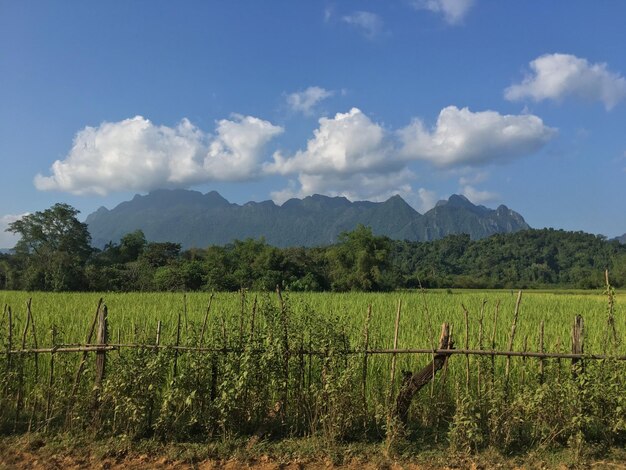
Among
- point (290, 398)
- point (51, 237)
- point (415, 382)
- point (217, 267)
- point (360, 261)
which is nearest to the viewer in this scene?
point (415, 382)

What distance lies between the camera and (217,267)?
35438mm

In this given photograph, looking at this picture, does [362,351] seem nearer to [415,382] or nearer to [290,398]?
[415,382]

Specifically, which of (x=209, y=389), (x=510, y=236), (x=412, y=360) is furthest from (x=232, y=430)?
(x=510, y=236)

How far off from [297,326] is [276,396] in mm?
827

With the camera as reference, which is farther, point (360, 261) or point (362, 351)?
point (360, 261)

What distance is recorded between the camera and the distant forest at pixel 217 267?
32562 millimetres

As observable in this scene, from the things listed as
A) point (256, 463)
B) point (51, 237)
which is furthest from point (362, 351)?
point (51, 237)

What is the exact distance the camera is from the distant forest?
3256cm

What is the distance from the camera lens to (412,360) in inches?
291

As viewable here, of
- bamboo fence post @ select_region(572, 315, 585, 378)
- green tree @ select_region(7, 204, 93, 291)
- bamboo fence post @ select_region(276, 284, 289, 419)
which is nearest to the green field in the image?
bamboo fence post @ select_region(276, 284, 289, 419)

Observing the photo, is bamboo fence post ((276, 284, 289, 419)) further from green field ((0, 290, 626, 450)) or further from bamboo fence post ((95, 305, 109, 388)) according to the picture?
bamboo fence post ((95, 305, 109, 388))

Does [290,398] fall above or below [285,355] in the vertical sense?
below

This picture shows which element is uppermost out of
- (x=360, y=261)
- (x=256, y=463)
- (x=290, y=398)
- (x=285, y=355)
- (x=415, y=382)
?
(x=360, y=261)

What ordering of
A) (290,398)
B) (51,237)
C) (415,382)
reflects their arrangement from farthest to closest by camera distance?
(51,237), (290,398), (415,382)
